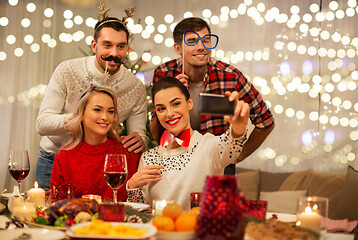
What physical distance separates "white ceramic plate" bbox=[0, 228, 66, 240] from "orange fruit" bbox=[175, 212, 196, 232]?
0.32 m

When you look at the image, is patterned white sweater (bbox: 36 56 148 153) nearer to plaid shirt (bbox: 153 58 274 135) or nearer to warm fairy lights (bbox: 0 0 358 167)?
plaid shirt (bbox: 153 58 274 135)

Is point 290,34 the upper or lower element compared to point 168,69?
upper

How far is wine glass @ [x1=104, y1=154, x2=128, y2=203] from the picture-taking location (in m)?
1.48

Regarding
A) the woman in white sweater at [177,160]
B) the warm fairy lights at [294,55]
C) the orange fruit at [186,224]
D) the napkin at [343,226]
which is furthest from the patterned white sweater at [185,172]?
the warm fairy lights at [294,55]

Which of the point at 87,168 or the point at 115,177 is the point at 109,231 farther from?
the point at 87,168

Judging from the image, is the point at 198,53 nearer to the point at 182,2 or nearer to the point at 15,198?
the point at 15,198

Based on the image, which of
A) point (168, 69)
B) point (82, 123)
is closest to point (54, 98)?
point (82, 123)

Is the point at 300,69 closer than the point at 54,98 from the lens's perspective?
No

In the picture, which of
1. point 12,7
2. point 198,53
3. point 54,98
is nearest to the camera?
point 198,53

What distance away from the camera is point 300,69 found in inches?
185

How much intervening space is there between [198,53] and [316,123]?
2.69m

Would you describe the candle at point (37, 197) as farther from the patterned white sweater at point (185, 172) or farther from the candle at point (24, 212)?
the patterned white sweater at point (185, 172)

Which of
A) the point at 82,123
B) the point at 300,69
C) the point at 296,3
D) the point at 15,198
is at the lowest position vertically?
the point at 15,198

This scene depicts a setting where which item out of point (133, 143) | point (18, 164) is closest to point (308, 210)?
point (18, 164)
